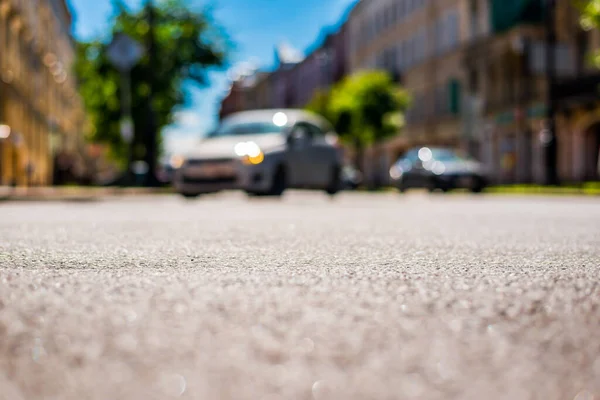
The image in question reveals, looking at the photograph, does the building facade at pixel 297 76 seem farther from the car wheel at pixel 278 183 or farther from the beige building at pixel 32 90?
the car wheel at pixel 278 183

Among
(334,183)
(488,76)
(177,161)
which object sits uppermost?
(488,76)

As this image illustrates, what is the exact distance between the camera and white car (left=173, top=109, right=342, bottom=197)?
672 inches

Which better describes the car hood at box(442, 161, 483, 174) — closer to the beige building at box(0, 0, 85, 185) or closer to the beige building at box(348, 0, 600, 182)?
the beige building at box(348, 0, 600, 182)

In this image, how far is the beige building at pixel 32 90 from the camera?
34875 mm

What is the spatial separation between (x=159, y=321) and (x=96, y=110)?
144ft

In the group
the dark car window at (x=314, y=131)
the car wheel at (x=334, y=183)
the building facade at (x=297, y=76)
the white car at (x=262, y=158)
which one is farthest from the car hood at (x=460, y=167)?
the building facade at (x=297, y=76)

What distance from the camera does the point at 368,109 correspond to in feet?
160

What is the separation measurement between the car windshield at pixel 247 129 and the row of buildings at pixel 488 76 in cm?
974

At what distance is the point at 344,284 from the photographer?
4457 mm

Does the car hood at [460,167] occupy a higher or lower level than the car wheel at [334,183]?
higher

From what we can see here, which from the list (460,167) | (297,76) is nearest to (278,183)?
(460,167)

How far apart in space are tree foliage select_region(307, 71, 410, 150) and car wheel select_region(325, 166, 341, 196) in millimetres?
29059

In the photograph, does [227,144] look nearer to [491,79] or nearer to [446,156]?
[446,156]

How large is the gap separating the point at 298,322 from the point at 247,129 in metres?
15.1
